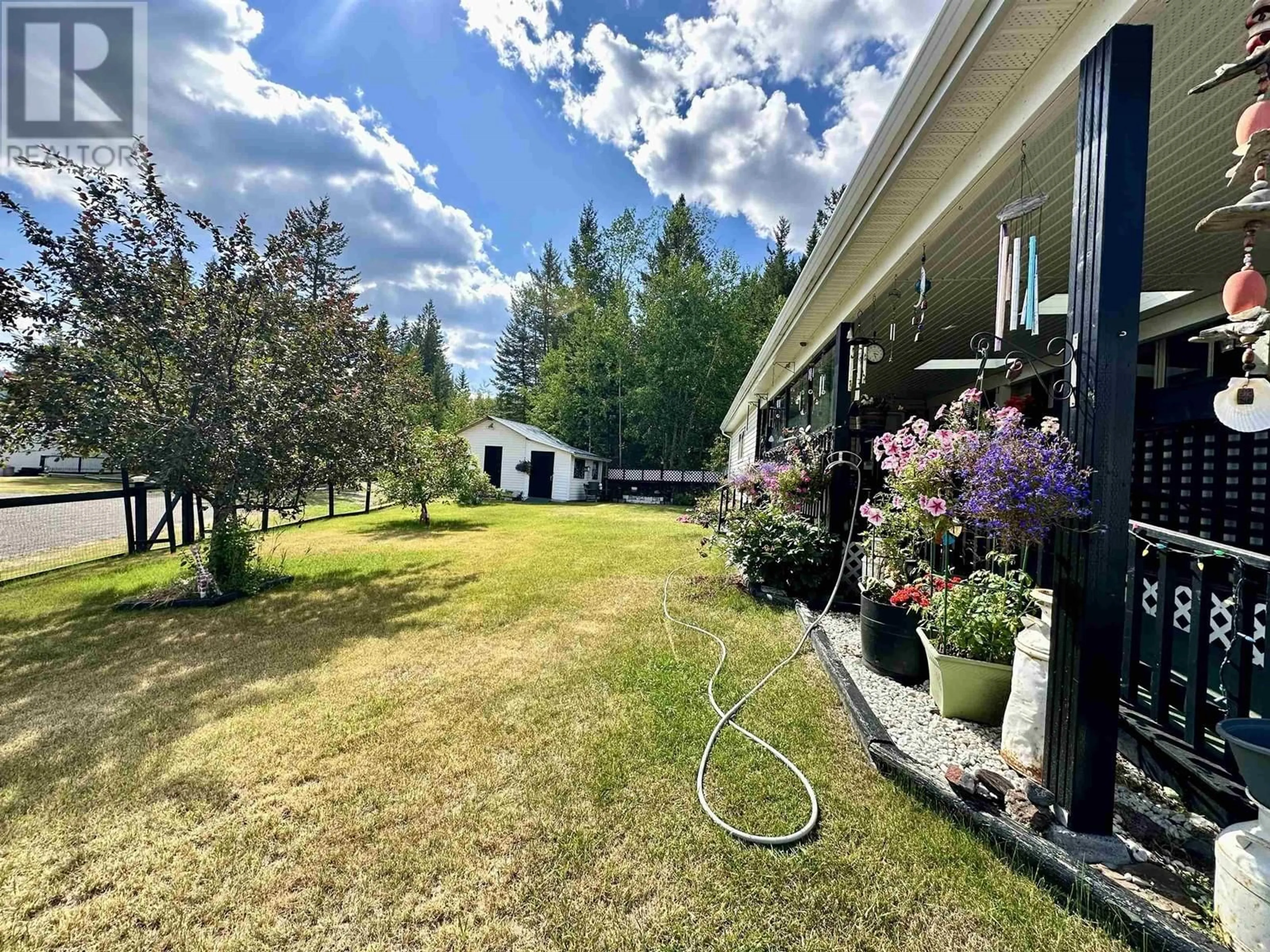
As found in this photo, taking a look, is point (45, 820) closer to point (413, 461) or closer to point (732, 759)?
point (732, 759)

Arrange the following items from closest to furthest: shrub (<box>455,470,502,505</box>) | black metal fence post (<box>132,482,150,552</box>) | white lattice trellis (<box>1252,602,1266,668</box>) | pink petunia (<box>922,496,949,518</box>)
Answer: white lattice trellis (<box>1252,602,1266,668</box>) → pink petunia (<box>922,496,949,518</box>) → black metal fence post (<box>132,482,150,552</box>) → shrub (<box>455,470,502,505</box>)

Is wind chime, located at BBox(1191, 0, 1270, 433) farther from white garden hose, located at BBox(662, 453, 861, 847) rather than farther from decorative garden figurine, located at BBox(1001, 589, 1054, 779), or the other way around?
white garden hose, located at BBox(662, 453, 861, 847)

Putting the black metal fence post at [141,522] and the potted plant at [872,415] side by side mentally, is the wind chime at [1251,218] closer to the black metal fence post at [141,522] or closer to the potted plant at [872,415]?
the potted plant at [872,415]

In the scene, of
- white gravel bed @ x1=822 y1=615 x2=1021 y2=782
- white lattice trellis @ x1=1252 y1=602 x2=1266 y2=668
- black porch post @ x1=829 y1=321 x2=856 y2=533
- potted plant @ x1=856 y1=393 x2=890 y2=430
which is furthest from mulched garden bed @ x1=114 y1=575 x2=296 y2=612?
white lattice trellis @ x1=1252 y1=602 x2=1266 y2=668

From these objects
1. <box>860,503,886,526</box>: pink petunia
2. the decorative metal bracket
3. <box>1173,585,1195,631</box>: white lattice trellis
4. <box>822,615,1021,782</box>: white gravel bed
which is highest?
the decorative metal bracket

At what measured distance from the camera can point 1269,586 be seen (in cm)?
156

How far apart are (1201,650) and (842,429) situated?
9.61 feet

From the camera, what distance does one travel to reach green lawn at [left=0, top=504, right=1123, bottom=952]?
4.80 ft

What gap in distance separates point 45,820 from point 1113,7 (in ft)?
15.7

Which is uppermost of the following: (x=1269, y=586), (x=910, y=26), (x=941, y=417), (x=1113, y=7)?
(x=910, y=26)

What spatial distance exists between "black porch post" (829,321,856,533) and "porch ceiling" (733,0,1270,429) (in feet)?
1.24

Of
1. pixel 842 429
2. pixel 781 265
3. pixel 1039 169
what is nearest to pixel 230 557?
pixel 842 429

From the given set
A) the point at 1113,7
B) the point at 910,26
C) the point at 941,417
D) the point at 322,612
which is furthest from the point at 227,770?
the point at 910,26

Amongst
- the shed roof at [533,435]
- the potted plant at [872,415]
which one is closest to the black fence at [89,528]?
the potted plant at [872,415]
